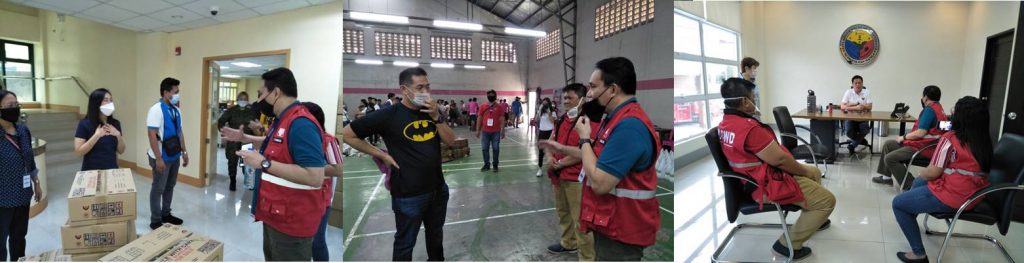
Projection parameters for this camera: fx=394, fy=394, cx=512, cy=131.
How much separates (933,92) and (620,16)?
367 centimetres

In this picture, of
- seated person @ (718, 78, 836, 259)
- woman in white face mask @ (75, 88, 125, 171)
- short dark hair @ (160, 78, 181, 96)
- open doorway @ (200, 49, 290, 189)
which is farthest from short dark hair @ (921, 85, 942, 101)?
woman in white face mask @ (75, 88, 125, 171)

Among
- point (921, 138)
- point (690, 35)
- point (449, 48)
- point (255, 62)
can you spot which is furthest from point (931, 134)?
point (255, 62)

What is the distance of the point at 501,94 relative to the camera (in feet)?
4.88

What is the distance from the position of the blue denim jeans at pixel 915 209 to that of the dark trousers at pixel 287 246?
134 inches

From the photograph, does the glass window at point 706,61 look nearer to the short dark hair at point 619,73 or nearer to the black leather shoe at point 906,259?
the black leather shoe at point 906,259


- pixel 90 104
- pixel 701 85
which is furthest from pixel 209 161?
pixel 701 85

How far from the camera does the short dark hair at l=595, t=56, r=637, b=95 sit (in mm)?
1281

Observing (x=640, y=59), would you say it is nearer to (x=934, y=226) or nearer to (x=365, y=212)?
(x=365, y=212)

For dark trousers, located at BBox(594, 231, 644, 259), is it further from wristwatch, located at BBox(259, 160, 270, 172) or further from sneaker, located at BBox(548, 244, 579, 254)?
wristwatch, located at BBox(259, 160, 270, 172)

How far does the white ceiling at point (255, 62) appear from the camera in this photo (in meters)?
2.28

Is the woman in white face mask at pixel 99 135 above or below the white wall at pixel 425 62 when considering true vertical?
Result: below

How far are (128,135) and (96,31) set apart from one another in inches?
27.8

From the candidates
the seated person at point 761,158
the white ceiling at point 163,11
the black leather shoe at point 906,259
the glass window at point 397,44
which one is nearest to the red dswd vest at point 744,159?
the seated person at point 761,158

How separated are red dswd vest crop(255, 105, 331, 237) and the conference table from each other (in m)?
4.92
